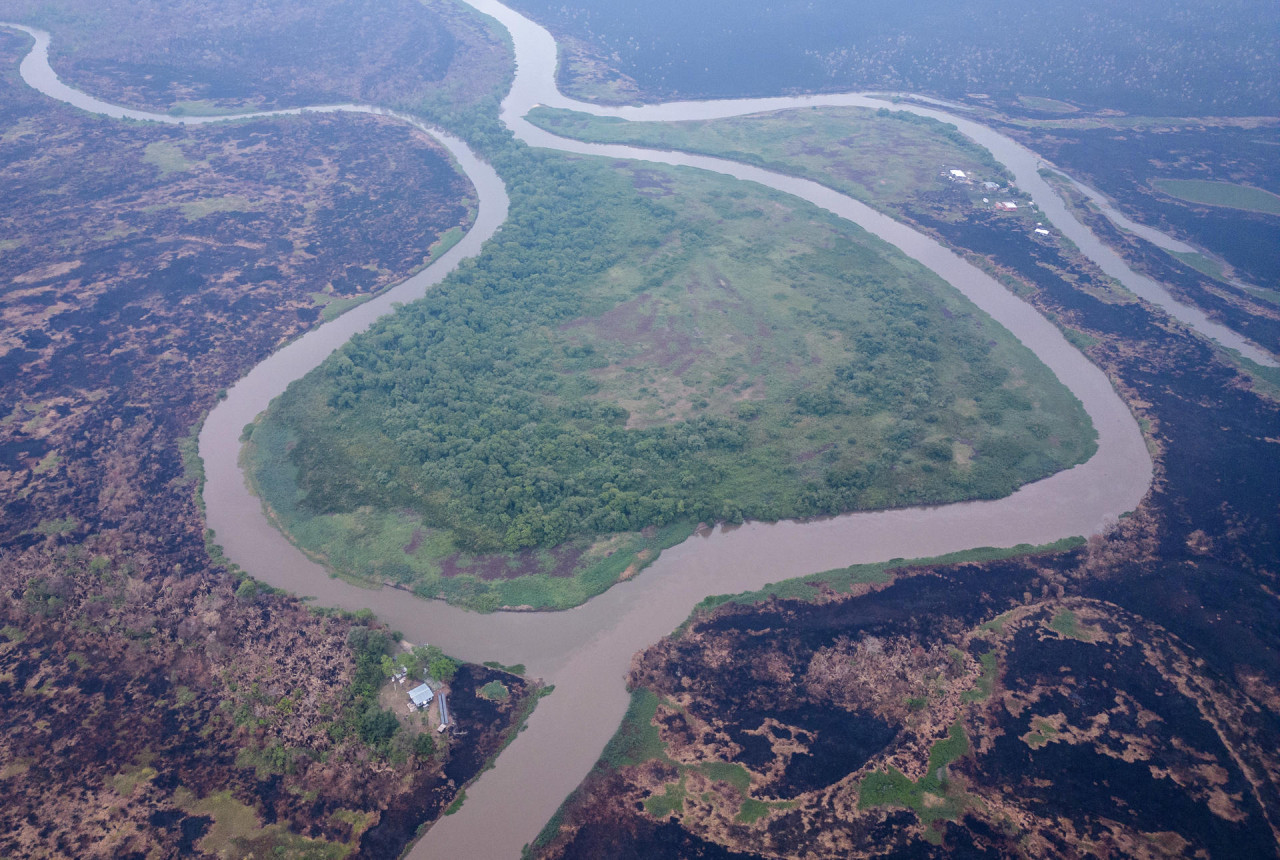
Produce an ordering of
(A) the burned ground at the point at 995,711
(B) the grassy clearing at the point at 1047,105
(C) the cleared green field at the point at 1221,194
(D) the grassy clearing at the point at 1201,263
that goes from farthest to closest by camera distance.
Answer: (B) the grassy clearing at the point at 1047,105 < (C) the cleared green field at the point at 1221,194 < (D) the grassy clearing at the point at 1201,263 < (A) the burned ground at the point at 995,711

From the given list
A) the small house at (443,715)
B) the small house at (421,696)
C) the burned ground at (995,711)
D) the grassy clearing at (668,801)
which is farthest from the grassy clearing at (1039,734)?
the small house at (421,696)

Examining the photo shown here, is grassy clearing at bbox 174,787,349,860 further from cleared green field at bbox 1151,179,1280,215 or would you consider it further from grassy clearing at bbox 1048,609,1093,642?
cleared green field at bbox 1151,179,1280,215

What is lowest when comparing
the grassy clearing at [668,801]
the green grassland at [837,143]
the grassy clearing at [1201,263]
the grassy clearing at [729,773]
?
the grassy clearing at [668,801]

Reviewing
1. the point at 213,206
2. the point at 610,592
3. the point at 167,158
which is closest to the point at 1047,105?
the point at 610,592

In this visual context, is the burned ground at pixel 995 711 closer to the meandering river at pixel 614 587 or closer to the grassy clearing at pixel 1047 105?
the meandering river at pixel 614 587

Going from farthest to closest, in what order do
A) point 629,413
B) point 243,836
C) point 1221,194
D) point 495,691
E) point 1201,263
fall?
point 1221,194, point 1201,263, point 629,413, point 495,691, point 243,836

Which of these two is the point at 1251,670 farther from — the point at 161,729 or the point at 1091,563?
the point at 161,729

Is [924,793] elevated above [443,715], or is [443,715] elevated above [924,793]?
[924,793]

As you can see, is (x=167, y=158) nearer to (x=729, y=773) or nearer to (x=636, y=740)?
(x=636, y=740)
